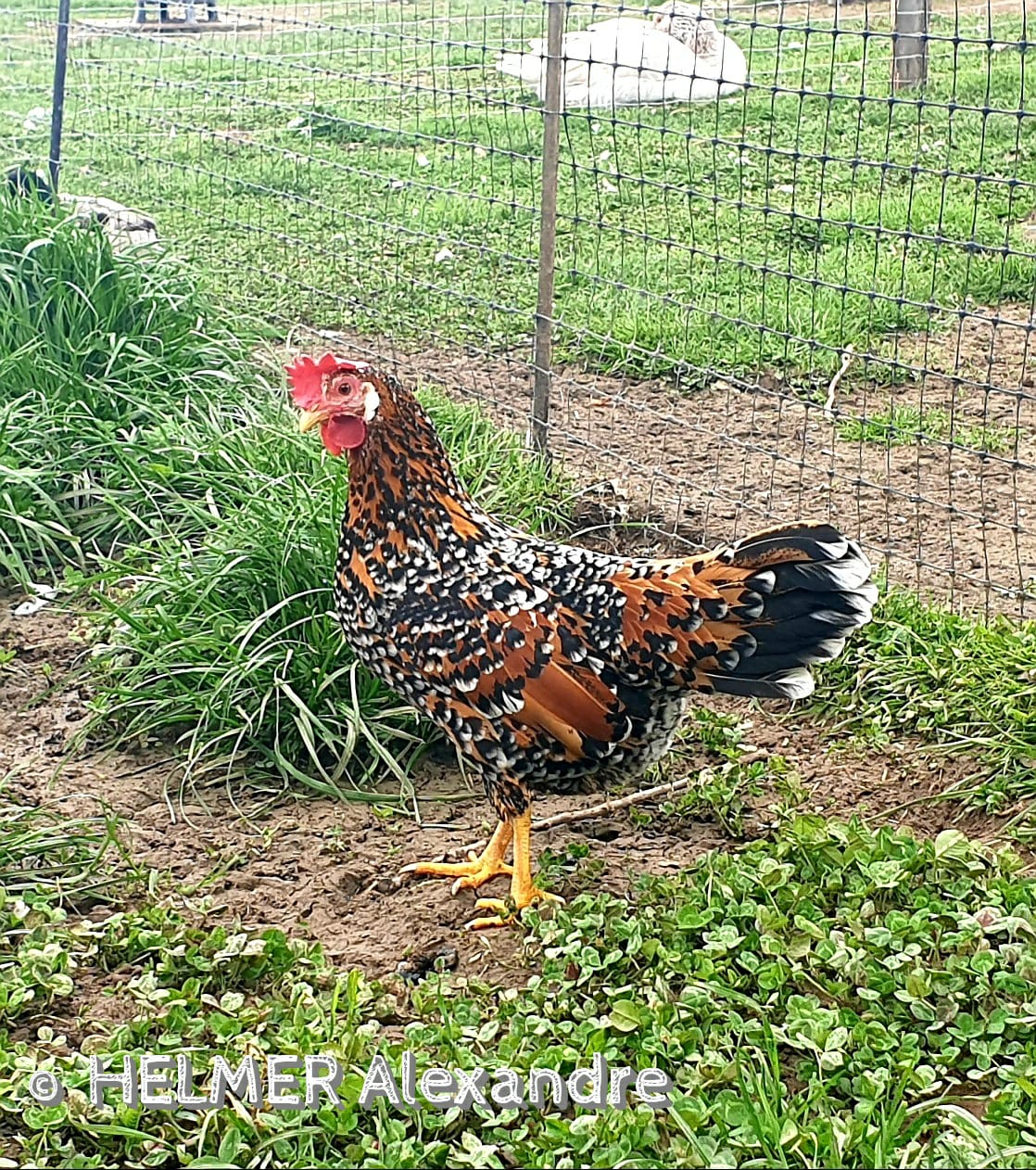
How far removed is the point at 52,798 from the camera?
3785mm

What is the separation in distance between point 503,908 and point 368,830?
0.57m

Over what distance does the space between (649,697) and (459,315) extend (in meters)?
4.21

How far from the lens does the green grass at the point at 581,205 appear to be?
6.25 metres

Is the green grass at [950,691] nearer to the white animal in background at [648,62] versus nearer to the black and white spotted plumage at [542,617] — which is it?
the black and white spotted plumage at [542,617]

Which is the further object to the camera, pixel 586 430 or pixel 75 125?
pixel 75 125

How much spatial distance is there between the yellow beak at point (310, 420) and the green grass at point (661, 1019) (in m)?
1.17

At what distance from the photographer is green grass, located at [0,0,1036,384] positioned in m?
6.25

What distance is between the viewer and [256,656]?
3.98 meters

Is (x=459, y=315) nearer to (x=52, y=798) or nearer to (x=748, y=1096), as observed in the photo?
(x=52, y=798)

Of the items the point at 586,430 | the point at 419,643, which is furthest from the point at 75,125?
the point at 419,643

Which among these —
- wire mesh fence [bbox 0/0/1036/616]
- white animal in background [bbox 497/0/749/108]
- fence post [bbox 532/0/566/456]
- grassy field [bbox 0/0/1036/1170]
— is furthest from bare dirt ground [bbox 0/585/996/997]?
white animal in background [bbox 497/0/749/108]

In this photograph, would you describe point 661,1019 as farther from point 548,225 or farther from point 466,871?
Result: point 548,225

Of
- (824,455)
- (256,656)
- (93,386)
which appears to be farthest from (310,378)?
(824,455)

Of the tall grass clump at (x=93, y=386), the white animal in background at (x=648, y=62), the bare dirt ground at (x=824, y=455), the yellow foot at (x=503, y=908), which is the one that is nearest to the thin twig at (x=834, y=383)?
the bare dirt ground at (x=824, y=455)
